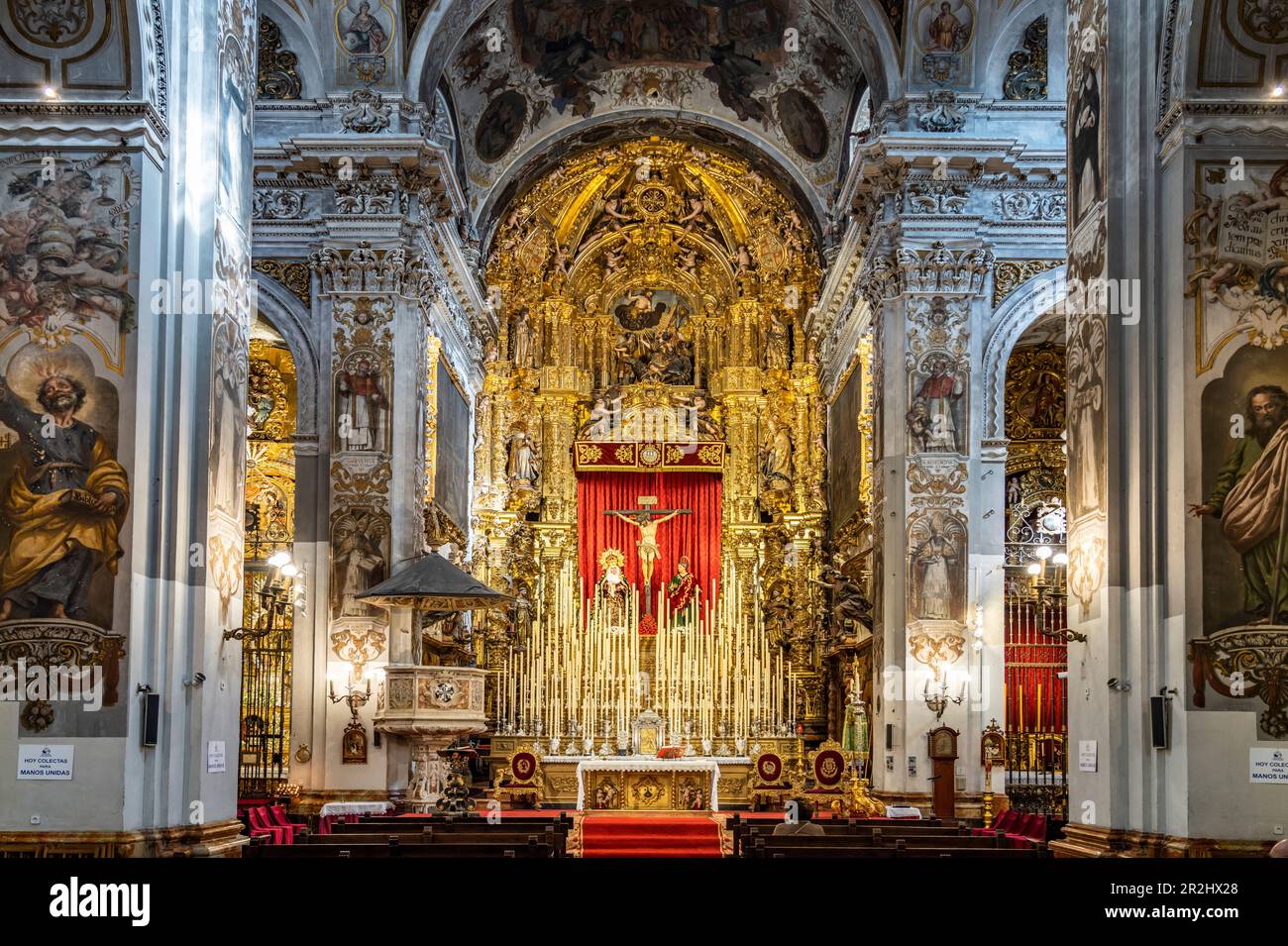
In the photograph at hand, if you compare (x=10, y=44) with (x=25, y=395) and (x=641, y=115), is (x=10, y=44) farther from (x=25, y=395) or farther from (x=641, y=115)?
(x=641, y=115)

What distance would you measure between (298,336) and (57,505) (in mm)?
12444

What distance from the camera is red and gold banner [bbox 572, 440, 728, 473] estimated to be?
34.6m

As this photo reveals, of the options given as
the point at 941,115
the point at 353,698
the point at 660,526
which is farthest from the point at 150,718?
the point at 660,526

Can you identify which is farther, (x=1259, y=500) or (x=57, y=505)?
(x=57, y=505)

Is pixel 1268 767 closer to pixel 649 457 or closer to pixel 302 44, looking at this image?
pixel 302 44

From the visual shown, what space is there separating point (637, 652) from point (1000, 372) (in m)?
11.1

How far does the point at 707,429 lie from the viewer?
34969 mm

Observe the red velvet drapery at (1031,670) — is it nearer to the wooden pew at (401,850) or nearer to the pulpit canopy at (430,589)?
the pulpit canopy at (430,589)

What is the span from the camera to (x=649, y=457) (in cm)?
3462

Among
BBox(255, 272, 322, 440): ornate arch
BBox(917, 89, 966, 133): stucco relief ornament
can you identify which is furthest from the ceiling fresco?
BBox(255, 272, 322, 440): ornate arch

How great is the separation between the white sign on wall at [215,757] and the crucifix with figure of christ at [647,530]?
2084 centimetres

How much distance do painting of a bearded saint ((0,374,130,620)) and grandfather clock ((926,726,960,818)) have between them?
12.7 m
